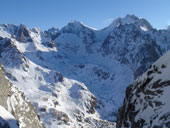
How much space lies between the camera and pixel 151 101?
28047mm

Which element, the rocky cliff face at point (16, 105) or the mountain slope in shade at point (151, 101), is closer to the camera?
the mountain slope in shade at point (151, 101)

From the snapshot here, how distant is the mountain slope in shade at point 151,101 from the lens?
24706 mm

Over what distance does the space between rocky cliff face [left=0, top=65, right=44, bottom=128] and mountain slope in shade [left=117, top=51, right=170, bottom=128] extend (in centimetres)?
3682

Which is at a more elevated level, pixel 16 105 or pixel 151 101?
pixel 16 105

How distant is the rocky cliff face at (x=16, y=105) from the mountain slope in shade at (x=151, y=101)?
36819 mm

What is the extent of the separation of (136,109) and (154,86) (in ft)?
12.0

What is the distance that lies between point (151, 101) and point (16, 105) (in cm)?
4922

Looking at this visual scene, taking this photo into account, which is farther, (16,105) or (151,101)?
(16,105)

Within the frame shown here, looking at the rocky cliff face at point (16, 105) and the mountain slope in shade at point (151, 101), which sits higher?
the rocky cliff face at point (16, 105)

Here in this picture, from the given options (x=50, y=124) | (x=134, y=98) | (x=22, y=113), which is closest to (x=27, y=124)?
(x=22, y=113)

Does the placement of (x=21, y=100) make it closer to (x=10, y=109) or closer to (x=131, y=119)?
(x=10, y=109)

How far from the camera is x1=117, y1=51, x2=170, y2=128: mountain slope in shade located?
81.1 feet

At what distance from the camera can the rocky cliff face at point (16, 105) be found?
64312mm

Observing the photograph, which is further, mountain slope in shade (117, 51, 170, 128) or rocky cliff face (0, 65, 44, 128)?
rocky cliff face (0, 65, 44, 128)
